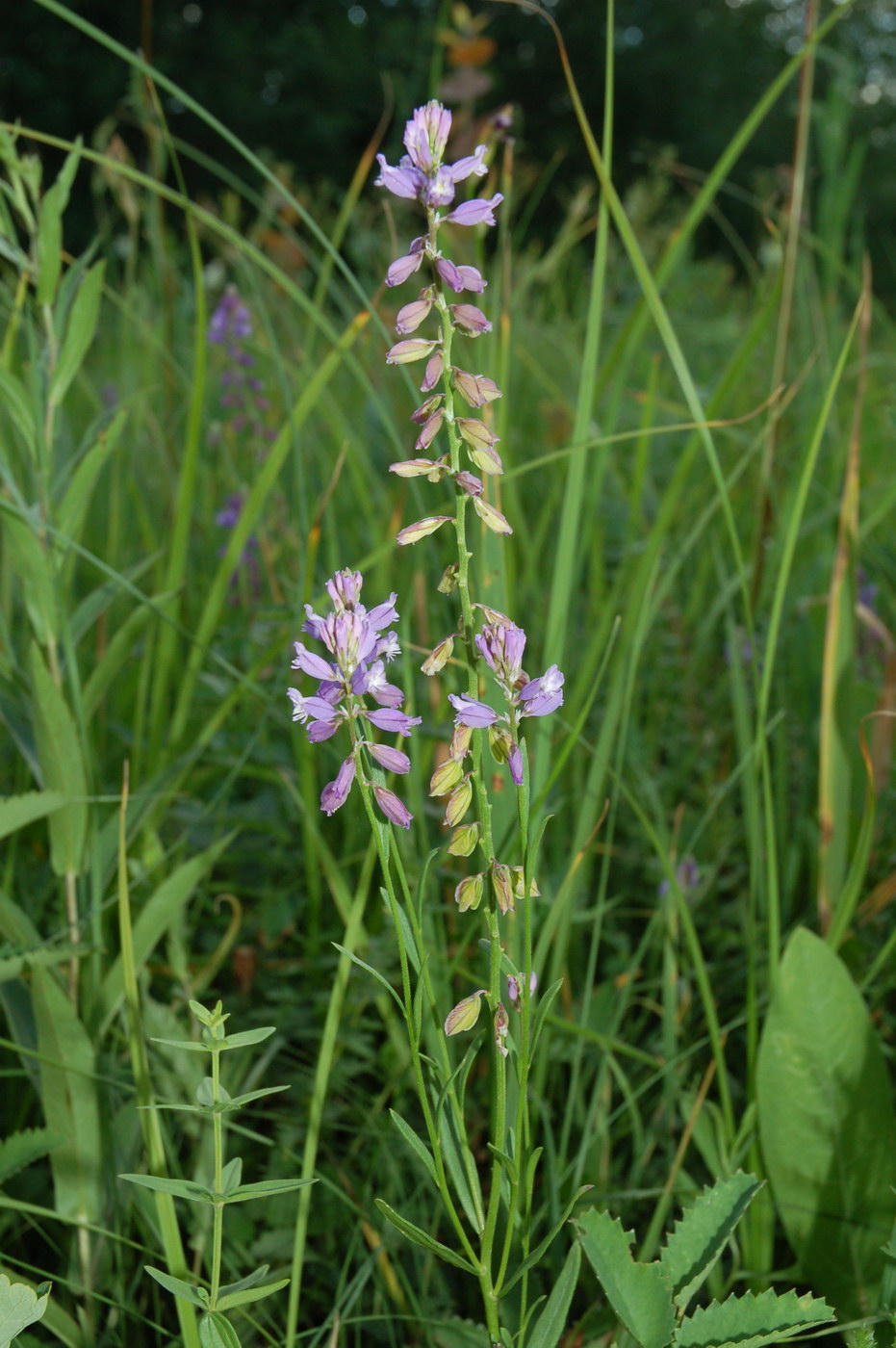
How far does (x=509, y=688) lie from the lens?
583 mm

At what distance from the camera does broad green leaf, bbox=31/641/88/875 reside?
934mm

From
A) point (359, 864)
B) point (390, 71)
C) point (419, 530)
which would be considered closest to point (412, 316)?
point (419, 530)

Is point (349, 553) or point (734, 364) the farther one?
point (349, 553)

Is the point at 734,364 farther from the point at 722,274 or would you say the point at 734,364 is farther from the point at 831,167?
the point at 722,274

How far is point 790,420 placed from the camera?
2.86 meters

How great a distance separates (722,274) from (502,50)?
59.1 ft

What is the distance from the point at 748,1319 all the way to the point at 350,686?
0.49 meters

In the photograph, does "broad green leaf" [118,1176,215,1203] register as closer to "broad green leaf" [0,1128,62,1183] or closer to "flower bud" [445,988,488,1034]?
"flower bud" [445,988,488,1034]

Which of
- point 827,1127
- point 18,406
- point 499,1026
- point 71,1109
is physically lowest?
point 827,1127

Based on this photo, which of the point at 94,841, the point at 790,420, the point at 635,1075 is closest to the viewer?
the point at 94,841

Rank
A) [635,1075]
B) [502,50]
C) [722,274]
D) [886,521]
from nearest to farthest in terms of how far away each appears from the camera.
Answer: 1. [635,1075]
2. [886,521]
3. [722,274]
4. [502,50]

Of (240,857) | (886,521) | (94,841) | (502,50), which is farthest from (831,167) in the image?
(502,50)

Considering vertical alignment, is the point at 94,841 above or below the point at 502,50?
below

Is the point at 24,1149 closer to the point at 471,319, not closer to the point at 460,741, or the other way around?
the point at 460,741
